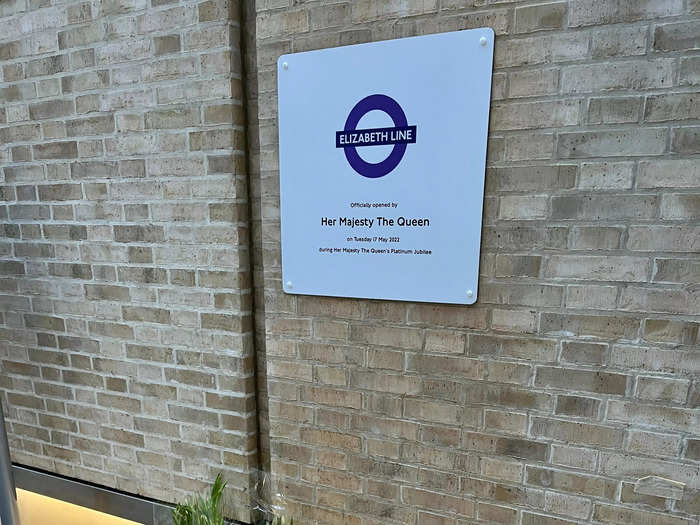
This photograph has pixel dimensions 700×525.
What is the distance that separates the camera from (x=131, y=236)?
74.0 inches

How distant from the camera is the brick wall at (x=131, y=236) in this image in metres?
1.68

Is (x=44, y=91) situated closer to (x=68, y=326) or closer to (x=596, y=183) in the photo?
(x=68, y=326)

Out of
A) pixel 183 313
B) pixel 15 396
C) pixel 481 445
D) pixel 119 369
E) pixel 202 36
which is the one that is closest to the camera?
pixel 481 445

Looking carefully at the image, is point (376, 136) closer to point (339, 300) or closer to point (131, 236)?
point (339, 300)

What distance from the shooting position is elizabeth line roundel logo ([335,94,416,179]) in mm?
1396

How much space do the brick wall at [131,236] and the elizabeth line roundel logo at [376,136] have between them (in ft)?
1.62

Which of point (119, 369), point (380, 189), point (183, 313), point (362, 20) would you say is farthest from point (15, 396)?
point (362, 20)

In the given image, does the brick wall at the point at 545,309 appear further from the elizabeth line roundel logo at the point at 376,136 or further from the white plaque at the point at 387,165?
the elizabeth line roundel logo at the point at 376,136

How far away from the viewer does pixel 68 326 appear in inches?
83.6

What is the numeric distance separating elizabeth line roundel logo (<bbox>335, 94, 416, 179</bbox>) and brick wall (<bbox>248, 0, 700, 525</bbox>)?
0.76ft

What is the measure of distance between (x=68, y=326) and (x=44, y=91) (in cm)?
118

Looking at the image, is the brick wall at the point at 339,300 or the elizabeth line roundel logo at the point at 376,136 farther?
the elizabeth line roundel logo at the point at 376,136

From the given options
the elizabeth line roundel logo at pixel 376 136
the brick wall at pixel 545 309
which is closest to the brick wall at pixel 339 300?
the brick wall at pixel 545 309

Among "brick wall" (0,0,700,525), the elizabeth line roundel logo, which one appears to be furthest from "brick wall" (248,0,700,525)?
the elizabeth line roundel logo
